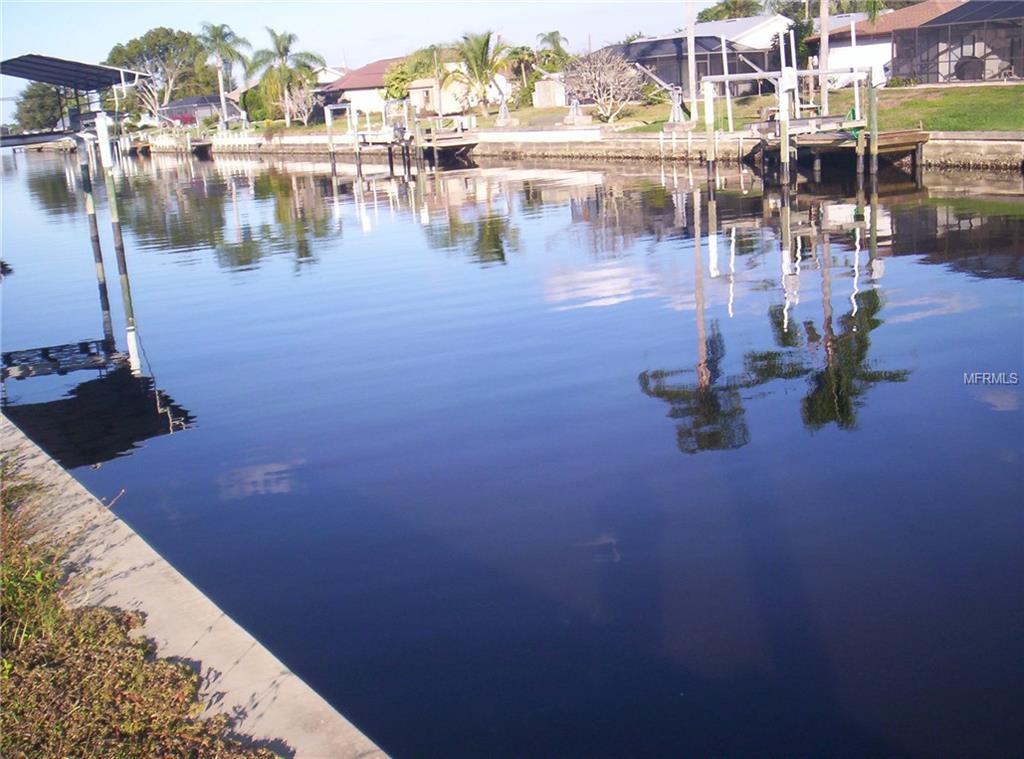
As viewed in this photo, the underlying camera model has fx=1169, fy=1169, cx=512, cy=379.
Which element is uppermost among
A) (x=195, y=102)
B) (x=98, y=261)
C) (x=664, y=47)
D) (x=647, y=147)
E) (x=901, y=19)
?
(x=195, y=102)

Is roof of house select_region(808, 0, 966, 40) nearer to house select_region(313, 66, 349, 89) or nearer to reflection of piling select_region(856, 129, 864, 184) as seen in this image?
reflection of piling select_region(856, 129, 864, 184)

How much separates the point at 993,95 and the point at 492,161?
24772mm

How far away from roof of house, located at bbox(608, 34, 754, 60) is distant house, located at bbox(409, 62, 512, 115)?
16699 mm

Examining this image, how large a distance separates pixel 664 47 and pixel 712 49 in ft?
16.8

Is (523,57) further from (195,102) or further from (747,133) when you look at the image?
(195,102)

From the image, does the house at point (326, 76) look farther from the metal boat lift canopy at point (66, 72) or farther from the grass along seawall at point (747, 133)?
the metal boat lift canopy at point (66, 72)

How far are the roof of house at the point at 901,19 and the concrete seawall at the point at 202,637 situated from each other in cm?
5384

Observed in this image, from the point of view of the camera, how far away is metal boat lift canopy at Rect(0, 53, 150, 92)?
1845 cm

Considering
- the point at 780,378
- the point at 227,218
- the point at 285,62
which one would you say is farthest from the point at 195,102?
the point at 780,378

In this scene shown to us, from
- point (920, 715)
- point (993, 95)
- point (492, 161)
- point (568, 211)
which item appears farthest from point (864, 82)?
point (920, 715)

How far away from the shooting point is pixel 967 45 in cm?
4806

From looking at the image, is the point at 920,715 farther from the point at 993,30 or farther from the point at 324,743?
the point at 993,30

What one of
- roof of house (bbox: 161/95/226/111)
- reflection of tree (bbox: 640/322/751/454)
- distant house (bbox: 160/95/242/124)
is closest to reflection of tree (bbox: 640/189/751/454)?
reflection of tree (bbox: 640/322/751/454)

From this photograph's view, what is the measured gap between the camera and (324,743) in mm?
5336
